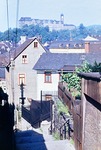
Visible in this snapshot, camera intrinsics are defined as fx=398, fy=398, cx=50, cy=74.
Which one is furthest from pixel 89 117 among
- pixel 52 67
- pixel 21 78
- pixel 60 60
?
pixel 21 78

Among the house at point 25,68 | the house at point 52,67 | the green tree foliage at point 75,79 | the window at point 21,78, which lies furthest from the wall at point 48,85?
the green tree foliage at point 75,79

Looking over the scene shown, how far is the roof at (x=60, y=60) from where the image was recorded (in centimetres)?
3762

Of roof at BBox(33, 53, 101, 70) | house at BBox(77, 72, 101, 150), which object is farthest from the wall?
house at BBox(77, 72, 101, 150)

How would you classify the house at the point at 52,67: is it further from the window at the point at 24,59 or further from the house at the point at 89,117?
the house at the point at 89,117

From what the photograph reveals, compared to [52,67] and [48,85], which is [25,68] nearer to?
[48,85]

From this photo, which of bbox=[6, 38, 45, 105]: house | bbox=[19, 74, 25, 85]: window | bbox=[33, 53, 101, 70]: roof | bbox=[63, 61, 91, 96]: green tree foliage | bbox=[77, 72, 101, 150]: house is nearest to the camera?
bbox=[77, 72, 101, 150]: house

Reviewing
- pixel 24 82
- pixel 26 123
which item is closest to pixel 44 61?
pixel 24 82

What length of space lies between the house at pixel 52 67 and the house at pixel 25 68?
2.39 m

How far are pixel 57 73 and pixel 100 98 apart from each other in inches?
1043

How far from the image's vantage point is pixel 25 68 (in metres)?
42.2

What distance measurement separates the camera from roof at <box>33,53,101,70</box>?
3762 centimetres

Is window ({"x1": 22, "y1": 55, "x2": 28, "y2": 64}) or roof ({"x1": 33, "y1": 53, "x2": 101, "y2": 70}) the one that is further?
window ({"x1": 22, "y1": 55, "x2": 28, "y2": 64})

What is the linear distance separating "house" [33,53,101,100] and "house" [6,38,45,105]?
239 centimetres

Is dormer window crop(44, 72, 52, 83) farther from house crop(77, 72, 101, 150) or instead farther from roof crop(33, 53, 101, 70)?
house crop(77, 72, 101, 150)
